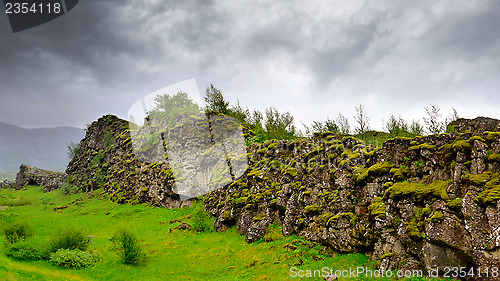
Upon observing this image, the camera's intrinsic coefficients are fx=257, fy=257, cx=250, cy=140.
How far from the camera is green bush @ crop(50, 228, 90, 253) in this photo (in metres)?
25.5

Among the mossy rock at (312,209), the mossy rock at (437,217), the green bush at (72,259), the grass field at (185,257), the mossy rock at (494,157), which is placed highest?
the mossy rock at (494,157)

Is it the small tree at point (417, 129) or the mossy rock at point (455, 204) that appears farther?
the small tree at point (417, 129)

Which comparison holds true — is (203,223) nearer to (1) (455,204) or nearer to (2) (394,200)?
(2) (394,200)

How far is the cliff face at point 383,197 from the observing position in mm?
15312

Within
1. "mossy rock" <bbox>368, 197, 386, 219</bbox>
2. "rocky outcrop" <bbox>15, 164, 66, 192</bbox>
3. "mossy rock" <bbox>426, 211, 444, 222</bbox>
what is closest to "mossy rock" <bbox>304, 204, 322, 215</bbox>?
"mossy rock" <bbox>368, 197, 386, 219</bbox>

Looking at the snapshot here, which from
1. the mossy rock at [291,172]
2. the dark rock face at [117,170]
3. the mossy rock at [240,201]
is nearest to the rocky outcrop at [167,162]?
the dark rock face at [117,170]

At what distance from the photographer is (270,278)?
786 inches

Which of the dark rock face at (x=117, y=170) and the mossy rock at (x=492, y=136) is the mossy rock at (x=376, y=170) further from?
the dark rock face at (x=117, y=170)

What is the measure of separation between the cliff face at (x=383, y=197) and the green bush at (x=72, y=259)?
1558 centimetres

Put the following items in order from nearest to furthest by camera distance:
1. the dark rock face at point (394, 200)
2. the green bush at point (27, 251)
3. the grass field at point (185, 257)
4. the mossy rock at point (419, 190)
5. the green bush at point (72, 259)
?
the dark rock face at point (394, 200) < the mossy rock at point (419, 190) < the grass field at point (185, 257) < the green bush at point (72, 259) < the green bush at point (27, 251)

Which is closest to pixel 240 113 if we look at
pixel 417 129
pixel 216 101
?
pixel 216 101

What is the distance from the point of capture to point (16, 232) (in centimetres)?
2867

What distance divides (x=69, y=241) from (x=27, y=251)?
3238mm

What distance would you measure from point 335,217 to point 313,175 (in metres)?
6.21
